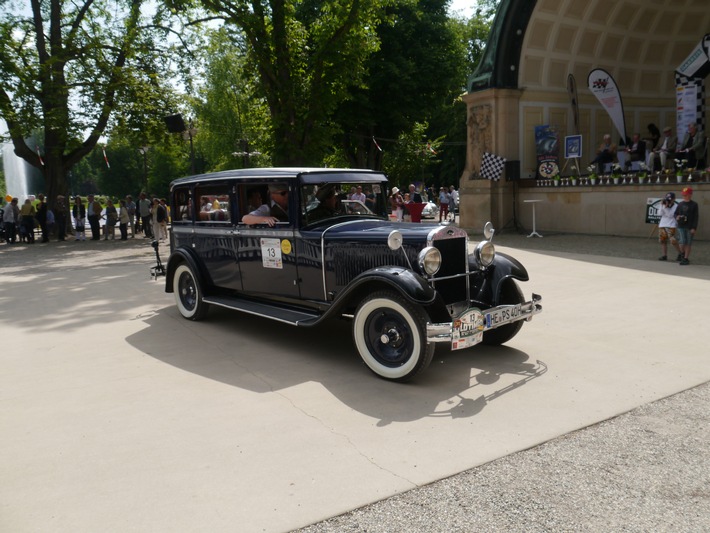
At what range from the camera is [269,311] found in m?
6.64

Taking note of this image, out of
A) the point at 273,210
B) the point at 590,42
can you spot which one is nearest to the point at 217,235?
the point at 273,210

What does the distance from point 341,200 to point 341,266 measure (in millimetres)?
1114

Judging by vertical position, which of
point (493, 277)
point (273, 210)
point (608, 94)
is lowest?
point (493, 277)

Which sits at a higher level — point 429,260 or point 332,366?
point 429,260

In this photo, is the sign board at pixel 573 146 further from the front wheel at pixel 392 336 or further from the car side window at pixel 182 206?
the front wheel at pixel 392 336

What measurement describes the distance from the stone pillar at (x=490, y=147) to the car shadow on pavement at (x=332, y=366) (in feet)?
44.2

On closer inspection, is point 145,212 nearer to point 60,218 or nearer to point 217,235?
point 60,218

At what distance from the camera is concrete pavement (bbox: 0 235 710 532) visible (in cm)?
343

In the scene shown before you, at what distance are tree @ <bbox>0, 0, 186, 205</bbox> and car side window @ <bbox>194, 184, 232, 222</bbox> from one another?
1564cm

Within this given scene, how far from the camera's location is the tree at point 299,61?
60.9ft

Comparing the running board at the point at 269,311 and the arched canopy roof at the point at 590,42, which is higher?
the arched canopy roof at the point at 590,42

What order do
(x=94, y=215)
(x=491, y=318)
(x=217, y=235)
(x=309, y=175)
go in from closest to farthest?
(x=491, y=318)
(x=309, y=175)
(x=217, y=235)
(x=94, y=215)

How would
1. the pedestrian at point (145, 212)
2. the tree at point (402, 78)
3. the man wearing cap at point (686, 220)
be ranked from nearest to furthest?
the man wearing cap at point (686, 220), the pedestrian at point (145, 212), the tree at point (402, 78)

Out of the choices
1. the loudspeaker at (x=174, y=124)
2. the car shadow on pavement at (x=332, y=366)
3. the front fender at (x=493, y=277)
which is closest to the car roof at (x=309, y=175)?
the front fender at (x=493, y=277)
